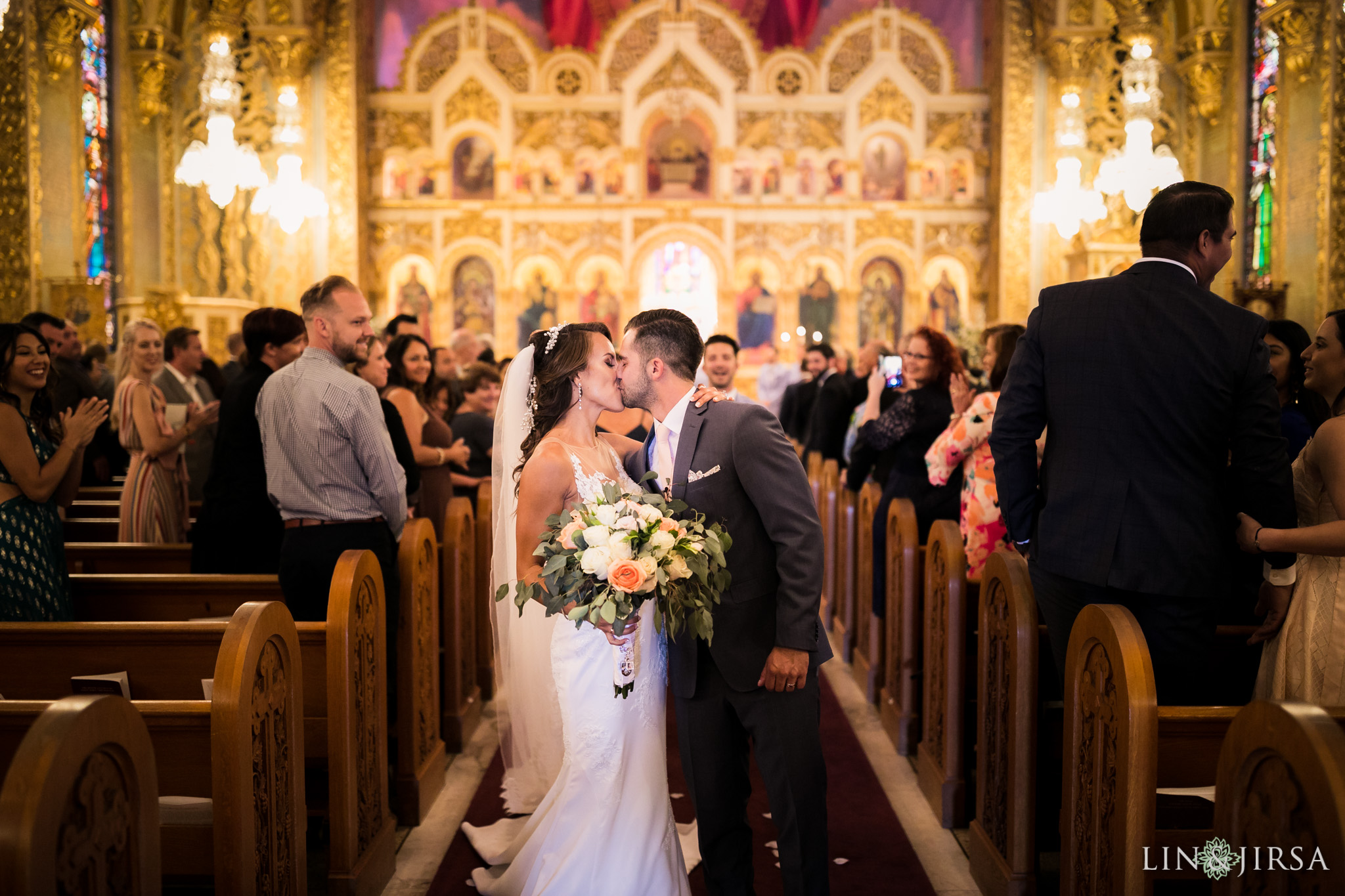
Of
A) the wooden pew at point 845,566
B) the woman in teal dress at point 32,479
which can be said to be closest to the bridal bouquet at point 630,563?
the woman in teal dress at point 32,479

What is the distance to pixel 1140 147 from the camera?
1041cm

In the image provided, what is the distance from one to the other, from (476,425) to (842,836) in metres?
3.31

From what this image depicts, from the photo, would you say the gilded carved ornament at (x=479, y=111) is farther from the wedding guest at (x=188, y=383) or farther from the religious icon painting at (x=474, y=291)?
the wedding guest at (x=188, y=383)

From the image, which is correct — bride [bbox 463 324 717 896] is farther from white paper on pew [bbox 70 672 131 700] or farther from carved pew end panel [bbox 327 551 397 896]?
white paper on pew [bbox 70 672 131 700]

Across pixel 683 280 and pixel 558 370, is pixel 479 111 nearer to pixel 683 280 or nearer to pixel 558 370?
pixel 683 280

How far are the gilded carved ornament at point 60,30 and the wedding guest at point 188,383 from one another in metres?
6.28

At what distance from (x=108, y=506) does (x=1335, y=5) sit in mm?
12027

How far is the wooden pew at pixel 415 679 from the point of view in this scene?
13.1 feet

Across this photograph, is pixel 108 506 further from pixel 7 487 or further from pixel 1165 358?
pixel 1165 358

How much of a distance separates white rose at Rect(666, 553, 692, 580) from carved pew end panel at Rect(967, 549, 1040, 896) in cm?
123

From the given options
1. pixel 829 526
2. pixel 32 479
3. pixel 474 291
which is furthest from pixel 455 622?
pixel 474 291

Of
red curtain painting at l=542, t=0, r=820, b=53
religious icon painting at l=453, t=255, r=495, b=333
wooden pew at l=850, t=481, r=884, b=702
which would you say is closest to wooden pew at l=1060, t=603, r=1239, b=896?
wooden pew at l=850, t=481, r=884, b=702

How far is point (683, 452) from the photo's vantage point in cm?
279

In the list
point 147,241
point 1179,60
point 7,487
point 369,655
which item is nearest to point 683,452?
point 369,655
